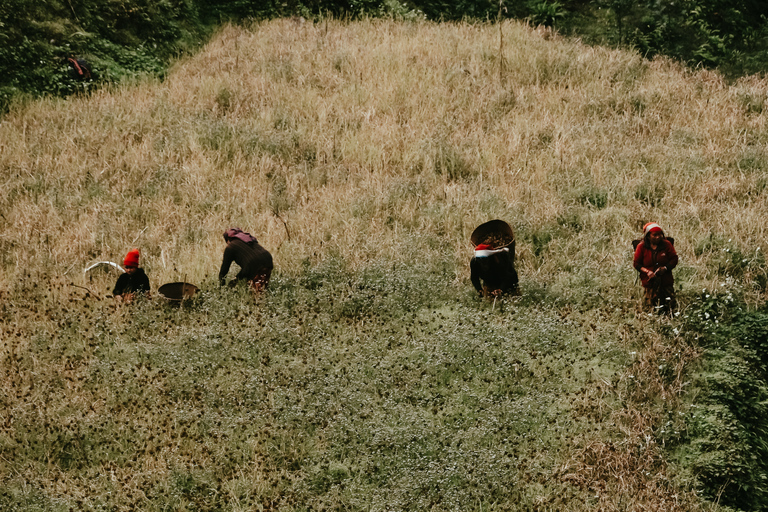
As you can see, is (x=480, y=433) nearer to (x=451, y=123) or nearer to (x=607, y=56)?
(x=451, y=123)

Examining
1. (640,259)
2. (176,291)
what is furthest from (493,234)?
(176,291)

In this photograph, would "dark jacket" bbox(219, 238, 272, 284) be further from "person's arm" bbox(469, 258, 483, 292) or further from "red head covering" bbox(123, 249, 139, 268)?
"person's arm" bbox(469, 258, 483, 292)

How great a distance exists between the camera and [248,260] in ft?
24.9

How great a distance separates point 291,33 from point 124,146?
5050 mm

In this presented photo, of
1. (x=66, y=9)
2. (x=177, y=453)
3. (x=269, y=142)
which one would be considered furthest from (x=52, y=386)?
(x=66, y=9)

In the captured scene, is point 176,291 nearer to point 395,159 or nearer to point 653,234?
point 395,159

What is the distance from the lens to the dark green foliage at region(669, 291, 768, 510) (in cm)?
585

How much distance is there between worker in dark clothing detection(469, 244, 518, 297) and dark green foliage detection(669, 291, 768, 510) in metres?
1.83

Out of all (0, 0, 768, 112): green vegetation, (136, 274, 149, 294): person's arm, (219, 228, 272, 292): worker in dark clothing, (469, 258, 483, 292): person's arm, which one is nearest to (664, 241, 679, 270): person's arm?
(469, 258, 483, 292): person's arm

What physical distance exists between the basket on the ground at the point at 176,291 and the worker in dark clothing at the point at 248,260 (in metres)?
0.39

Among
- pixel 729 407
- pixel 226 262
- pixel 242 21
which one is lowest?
pixel 729 407

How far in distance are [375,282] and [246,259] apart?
1.44 metres

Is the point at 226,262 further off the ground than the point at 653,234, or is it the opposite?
the point at 653,234

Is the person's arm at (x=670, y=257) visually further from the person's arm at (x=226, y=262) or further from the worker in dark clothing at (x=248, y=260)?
the person's arm at (x=226, y=262)
